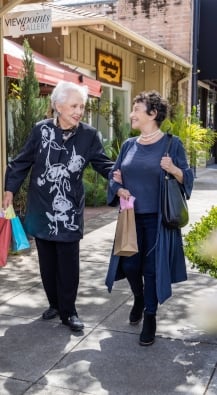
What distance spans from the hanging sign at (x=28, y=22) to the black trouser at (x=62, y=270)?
4.31m

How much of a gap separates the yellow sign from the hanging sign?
4.38 m

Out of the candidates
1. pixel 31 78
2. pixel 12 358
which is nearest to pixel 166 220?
pixel 12 358

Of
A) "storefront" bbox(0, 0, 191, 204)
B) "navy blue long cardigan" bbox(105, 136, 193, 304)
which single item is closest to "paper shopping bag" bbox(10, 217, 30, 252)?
"navy blue long cardigan" bbox(105, 136, 193, 304)

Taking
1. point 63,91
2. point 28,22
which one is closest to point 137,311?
Result: point 63,91

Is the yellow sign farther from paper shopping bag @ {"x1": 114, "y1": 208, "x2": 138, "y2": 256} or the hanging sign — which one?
paper shopping bag @ {"x1": 114, "y1": 208, "x2": 138, "y2": 256}

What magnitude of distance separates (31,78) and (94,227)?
7.69 feet

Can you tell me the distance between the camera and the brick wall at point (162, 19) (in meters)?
15.8

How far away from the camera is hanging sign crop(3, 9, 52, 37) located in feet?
23.8

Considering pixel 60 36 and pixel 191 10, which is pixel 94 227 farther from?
pixel 191 10

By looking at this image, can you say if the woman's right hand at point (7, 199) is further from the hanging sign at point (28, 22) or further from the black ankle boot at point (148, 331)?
the hanging sign at point (28, 22)

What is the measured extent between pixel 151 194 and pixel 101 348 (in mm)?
1072

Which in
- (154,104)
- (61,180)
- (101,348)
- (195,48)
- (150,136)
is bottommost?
(101,348)

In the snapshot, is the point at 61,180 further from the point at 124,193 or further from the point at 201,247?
the point at 201,247

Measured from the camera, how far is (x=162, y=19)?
1611 cm
